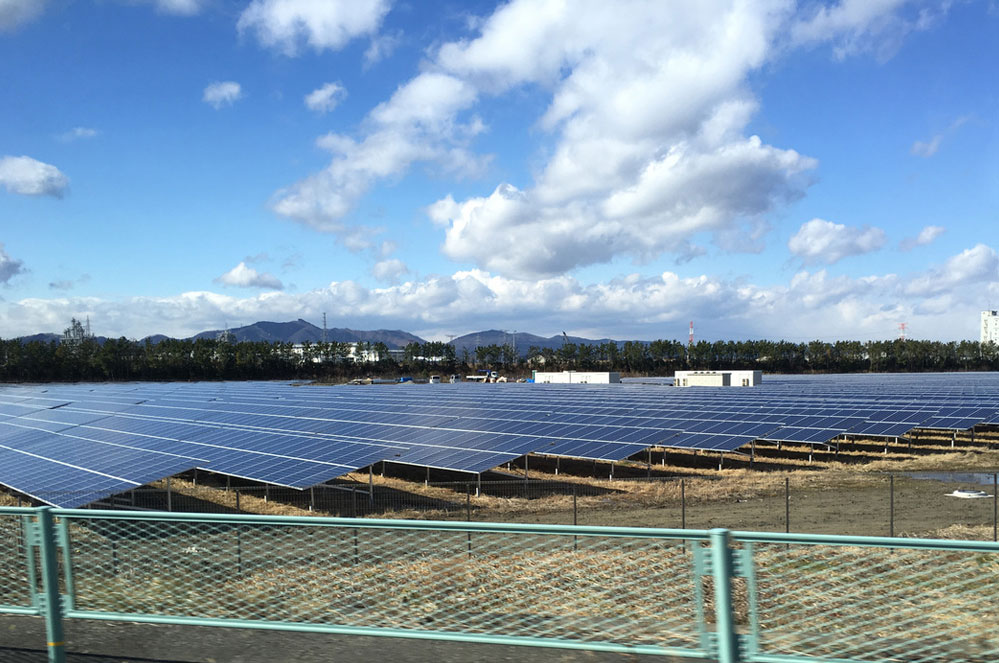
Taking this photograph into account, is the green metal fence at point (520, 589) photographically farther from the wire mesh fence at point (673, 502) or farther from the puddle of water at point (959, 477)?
the puddle of water at point (959, 477)

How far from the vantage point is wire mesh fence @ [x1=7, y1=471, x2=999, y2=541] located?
19500 mm

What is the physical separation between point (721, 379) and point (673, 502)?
2657 inches

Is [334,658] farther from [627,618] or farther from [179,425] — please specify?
[179,425]

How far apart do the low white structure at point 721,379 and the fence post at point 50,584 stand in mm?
81727

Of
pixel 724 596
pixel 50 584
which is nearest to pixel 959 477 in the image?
pixel 724 596

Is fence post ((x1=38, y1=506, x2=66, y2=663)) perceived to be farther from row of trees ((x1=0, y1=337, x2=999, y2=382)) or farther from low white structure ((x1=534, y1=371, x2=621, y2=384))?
row of trees ((x1=0, y1=337, x2=999, y2=382))

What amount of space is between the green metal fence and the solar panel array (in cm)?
1320

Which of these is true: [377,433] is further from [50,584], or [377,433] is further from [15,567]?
[50,584]

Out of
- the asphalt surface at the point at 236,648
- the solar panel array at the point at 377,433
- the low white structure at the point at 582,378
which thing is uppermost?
the asphalt surface at the point at 236,648

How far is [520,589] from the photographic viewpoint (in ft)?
24.9

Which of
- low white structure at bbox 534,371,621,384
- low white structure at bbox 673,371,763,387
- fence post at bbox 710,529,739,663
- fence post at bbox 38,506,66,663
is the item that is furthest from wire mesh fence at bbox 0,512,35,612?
low white structure at bbox 534,371,621,384

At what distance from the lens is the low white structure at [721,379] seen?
274ft

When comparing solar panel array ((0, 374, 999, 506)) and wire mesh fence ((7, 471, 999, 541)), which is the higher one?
solar panel array ((0, 374, 999, 506))

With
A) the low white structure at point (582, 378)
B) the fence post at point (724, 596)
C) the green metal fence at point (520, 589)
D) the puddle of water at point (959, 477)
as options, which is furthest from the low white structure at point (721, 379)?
the fence post at point (724, 596)
